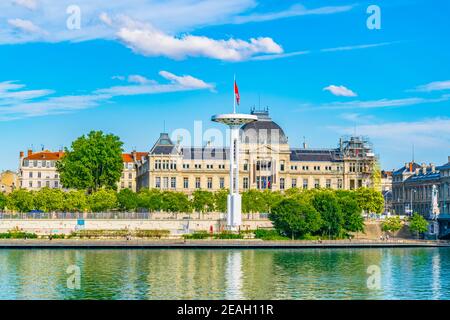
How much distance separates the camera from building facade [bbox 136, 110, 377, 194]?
12275 centimetres

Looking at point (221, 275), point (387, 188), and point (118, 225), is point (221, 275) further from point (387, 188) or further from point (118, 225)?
point (387, 188)

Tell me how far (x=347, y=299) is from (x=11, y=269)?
23.8m

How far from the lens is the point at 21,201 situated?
97.1 meters

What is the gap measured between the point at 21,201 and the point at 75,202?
5.87 m

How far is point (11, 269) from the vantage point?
57.4 metres

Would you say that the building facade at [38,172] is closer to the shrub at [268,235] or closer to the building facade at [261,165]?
the building facade at [261,165]

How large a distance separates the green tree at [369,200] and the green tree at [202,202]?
17258 millimetres

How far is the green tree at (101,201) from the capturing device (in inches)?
3851

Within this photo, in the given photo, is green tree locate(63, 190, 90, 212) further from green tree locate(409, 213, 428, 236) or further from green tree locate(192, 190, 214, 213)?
green tree locate(409, 213, 428, 236)

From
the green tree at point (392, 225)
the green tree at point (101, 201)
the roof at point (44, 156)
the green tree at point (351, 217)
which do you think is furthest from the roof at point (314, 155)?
the roof at point (44, 156)

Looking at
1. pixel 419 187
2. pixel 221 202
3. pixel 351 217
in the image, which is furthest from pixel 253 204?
pixel 419 187

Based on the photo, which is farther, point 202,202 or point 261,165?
point 261,165
